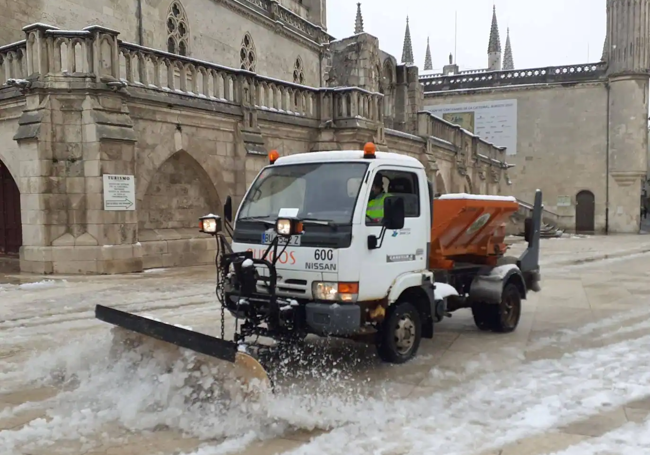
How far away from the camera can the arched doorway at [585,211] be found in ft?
130

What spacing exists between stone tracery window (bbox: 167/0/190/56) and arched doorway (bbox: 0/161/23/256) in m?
7.22

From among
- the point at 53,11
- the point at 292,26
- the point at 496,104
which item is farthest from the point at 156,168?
the point at 496,104

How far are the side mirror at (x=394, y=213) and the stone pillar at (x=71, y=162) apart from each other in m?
8.66

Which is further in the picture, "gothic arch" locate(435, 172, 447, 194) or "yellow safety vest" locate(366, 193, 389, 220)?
"gothic arch" locate(435, 172, 447, 194)

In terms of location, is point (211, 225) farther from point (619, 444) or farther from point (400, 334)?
point (619, 444)

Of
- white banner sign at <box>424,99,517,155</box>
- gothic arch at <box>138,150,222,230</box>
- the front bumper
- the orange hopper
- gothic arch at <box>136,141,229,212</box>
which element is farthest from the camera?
white banner sign at <box>424,99,517,155</box>

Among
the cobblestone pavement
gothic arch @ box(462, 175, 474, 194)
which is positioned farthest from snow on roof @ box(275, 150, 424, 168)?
gothic arch @ box(462, 175, 474, 194)

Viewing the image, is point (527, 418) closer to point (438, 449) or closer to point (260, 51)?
point (438, 449)

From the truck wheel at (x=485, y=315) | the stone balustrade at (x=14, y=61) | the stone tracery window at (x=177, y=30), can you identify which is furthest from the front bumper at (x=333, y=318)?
the stone tracery window at (x=177, y=30)

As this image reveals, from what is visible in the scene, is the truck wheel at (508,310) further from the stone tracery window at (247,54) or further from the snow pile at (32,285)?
the stone tracery window at (247,54)

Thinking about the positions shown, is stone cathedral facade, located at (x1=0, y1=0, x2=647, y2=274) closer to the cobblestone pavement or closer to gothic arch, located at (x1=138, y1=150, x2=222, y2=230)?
gothic arch, located at (x1=138, y1=150, x2=222, y2=230)

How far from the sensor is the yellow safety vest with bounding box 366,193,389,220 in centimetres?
584

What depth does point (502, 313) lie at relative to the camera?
7961mm

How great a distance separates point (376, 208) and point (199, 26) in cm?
1799
